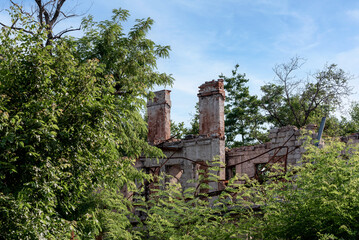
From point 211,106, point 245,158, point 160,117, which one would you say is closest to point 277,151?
point 245,158

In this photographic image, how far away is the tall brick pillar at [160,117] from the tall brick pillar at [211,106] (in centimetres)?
181

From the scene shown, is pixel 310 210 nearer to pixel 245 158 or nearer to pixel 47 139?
pixel 47 139

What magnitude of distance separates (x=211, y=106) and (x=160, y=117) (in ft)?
8.39

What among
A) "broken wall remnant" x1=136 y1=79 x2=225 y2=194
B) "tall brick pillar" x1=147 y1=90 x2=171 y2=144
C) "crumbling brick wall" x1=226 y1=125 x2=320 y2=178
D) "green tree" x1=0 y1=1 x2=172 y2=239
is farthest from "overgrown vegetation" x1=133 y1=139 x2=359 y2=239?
"tall brick pillar" x1=147 y1=90 x2=171 y2=144

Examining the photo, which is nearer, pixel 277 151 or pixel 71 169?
pixel 71 169

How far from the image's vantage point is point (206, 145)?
19.8 m

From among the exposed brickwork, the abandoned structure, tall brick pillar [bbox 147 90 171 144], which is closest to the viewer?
the abandoned structure

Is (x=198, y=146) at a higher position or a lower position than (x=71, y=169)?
higher

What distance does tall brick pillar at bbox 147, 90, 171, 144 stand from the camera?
21.6 m

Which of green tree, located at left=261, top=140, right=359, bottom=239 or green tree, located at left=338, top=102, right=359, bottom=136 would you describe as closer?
green tree, located at left=261, top=140, right=359, bottom=239

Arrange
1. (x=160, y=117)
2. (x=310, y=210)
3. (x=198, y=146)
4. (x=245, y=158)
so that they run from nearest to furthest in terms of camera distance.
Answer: (x=310, y=210), (x=198, y=146), (x=245, y=158), (x=160, y=117)

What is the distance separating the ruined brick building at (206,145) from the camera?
19.0 meters

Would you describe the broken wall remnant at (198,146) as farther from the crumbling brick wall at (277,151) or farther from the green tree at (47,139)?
the green tree at (47,139)

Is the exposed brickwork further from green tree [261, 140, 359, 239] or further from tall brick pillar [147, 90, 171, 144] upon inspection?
green tree [261, 140, 359, 239]
